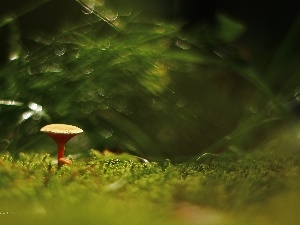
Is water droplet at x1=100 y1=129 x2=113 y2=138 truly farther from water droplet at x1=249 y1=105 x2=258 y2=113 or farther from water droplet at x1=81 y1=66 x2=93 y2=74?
water droplet at x1=249 y1=105 x2=258 y2=113

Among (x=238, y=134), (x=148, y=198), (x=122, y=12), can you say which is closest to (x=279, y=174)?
(x=238, y=134)

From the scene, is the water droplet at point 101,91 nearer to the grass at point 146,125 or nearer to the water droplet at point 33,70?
the grass at point 146,125

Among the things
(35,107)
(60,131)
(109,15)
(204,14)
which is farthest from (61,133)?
(204,14)

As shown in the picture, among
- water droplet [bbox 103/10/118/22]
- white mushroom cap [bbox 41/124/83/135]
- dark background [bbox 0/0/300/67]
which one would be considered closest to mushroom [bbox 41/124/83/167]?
white mushroom cap [bbox 41/124/83/135]

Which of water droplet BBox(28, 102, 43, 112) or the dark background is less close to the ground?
the dark background

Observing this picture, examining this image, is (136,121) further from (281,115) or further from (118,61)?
(281,115)

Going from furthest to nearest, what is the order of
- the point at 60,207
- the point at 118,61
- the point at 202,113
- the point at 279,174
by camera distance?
the point at 202,113, the point at 118,61, the point at 279,174, the point at 60,207
